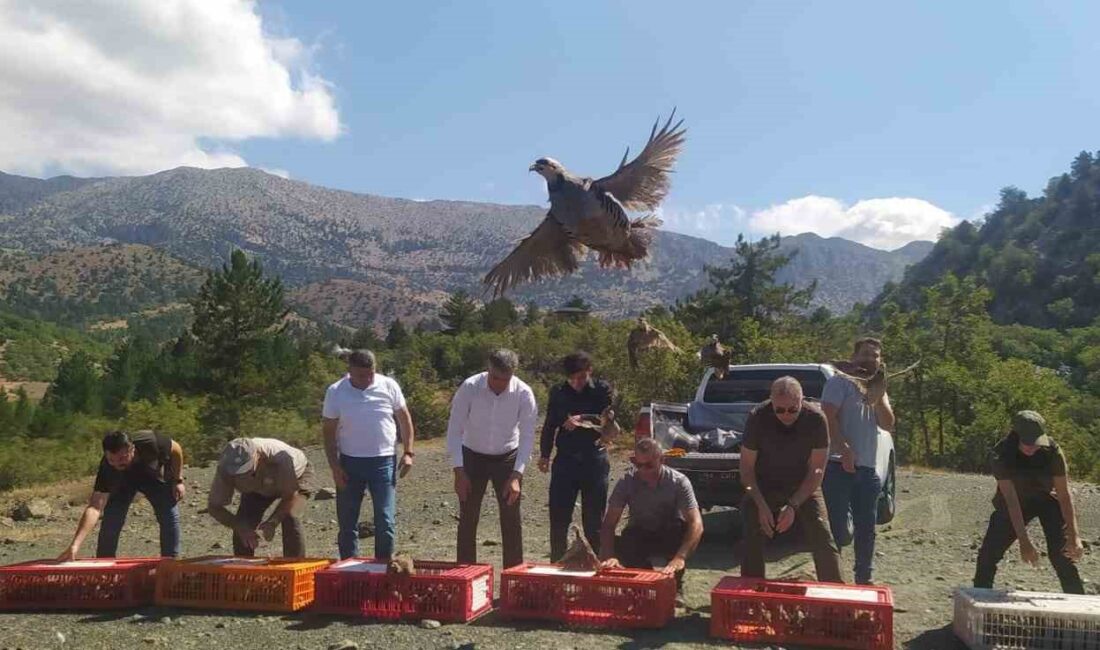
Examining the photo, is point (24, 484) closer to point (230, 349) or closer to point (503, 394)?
point (230, 349)

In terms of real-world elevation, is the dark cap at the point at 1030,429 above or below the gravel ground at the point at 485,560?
above

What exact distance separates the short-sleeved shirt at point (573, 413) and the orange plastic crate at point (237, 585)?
1797 millimetres

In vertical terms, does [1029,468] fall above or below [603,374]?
below

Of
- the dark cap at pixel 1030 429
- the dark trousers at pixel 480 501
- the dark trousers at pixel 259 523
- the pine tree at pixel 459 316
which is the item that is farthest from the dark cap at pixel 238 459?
the pine tree at pixel 459 316

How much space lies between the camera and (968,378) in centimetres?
2489

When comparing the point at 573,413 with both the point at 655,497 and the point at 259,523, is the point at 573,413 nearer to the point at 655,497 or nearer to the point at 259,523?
the point at 655,497

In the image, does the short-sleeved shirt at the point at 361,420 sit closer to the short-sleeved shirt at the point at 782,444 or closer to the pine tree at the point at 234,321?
the short-sleeved shirt at the point at 782,444

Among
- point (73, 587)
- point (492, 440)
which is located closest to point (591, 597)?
point (492, 440)

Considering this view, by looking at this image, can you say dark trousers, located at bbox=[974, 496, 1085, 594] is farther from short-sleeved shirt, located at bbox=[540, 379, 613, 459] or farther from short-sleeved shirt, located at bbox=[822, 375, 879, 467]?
short-sleeved shirt, located at bbox=[540, 379, 613, 459]

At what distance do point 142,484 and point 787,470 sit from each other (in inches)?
180

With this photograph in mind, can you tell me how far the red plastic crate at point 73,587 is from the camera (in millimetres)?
5762

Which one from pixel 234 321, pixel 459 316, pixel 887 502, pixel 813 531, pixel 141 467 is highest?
pixel 459 316

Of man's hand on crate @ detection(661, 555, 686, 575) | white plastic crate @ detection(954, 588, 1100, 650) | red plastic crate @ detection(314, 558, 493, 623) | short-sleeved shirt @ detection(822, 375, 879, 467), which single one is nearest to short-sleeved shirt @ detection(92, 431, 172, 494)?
red plastic crate @ detection(314, 558, 493, 623)

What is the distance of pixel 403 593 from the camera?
5.43 meters
